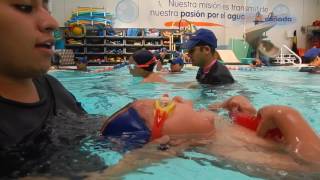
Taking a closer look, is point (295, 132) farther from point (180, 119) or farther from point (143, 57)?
point (143, 57)

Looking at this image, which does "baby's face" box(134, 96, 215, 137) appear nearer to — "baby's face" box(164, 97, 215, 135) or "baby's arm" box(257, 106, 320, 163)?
"baby's face" box(164, 97, 215, 135)

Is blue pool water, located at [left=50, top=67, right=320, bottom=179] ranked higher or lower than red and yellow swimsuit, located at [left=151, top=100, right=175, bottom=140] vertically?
lower

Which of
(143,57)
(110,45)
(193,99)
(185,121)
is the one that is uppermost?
(110,45)

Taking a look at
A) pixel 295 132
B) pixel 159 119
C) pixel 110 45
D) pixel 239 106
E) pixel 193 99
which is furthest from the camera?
pixel 110 45

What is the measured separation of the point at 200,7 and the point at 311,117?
13367 mm

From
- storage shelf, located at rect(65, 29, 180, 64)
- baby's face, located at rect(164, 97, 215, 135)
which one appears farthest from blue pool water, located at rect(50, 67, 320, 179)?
storage shelf, located at rect(65, 29, 180, 64)

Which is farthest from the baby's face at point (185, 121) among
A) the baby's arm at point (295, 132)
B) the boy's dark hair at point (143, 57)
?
the boy's dark hair at point (143, 57)

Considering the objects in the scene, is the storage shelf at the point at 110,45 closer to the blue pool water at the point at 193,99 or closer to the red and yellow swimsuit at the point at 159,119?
the blue pool water at the point at 193,99

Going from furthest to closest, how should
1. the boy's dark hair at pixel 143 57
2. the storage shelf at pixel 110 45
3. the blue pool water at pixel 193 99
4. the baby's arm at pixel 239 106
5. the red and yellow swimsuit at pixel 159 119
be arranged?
the storage shelf at pixel 110 45 → the boy's dark hair at pixel 143 57 → the baby's arm at pixel 239 106 → the red and yellow swimsuit at pixel 159 119 → the blue pool water at pixel 193 99

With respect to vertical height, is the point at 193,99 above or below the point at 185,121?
below

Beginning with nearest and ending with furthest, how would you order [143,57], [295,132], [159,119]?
[295,132]
[159,119]
[143,57]

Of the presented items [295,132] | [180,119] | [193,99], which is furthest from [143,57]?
[295,132]

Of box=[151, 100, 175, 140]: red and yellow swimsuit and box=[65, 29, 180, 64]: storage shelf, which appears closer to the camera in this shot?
box=[151, 100, 175, 140]: red and yellow swimsuit

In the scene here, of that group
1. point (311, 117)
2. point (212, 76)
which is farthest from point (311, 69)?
point (311, 117)
